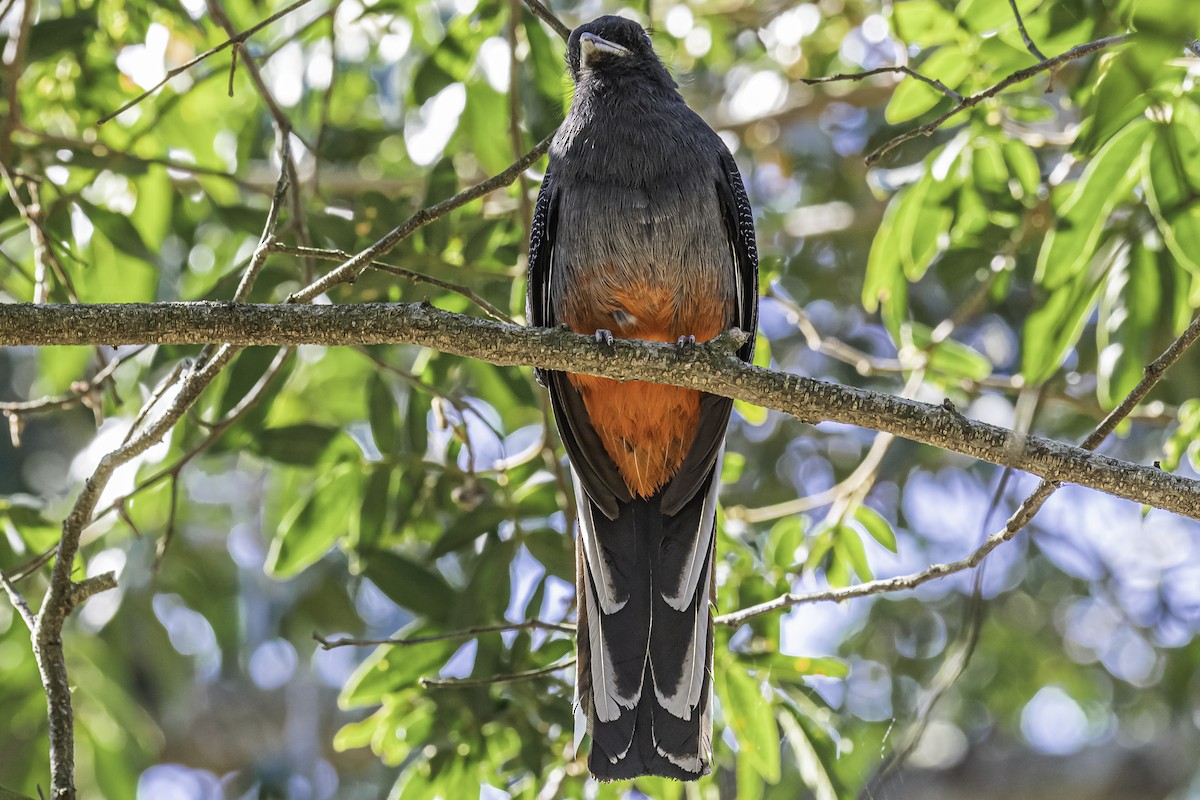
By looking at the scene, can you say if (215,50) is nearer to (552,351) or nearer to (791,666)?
(552,351)

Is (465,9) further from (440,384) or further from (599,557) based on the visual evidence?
(599,557)

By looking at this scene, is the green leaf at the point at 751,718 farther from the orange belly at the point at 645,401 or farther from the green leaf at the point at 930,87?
the green leaf at the point at 930,87

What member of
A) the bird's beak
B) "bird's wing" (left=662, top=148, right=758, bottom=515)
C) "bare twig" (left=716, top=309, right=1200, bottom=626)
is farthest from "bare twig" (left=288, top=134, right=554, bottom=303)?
the bird's beak

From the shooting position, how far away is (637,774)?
3.33 metres

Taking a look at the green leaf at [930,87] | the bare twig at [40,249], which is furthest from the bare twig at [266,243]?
the green leaf at [930,87]

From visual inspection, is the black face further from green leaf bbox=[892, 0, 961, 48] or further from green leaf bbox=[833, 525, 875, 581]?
green leaf bbox=[833, 525, 875, 581]

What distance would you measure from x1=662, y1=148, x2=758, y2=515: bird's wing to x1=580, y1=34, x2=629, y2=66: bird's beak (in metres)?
0.54

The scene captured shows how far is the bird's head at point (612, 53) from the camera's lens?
418 centimetres

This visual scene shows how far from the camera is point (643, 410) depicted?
12.4 feet

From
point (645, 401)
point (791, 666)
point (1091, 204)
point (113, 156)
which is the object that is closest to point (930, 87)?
point (1091, 204)

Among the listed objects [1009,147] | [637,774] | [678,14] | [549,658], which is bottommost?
[637,774]

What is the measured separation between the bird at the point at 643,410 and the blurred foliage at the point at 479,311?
255 mm

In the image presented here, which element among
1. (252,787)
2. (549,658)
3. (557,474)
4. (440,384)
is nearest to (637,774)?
(549,658)

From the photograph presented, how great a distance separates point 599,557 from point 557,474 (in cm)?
49
